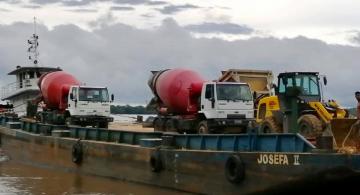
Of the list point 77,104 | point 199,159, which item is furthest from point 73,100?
point 199,159

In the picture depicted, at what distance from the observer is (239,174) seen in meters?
14.9

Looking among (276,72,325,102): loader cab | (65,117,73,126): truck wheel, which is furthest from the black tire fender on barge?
(65,117,73,126): truck wheel

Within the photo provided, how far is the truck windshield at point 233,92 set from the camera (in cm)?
2191

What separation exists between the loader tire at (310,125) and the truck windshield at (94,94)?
1387cm

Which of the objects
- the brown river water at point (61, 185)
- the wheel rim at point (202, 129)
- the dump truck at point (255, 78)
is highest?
the dump truck at point (255, 78)

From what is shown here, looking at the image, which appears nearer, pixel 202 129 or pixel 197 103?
pixel 202 129

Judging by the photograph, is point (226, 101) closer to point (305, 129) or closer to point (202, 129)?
point (202, 129)

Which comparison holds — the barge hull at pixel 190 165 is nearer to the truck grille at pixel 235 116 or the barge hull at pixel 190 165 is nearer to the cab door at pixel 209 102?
the cab door at pixel 209 102

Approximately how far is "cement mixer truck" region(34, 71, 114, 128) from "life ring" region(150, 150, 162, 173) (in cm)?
1163

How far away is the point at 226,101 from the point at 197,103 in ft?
7.11

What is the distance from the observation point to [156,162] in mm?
18188

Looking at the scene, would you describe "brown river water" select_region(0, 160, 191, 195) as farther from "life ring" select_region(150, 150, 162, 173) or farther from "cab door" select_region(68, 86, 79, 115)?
"cab door" select_region(68, 86, 79, 115)

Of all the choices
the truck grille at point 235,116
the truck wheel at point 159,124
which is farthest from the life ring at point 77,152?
the truck grille at point 235,116

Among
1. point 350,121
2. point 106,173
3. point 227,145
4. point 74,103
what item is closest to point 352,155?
point 350,121
